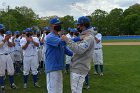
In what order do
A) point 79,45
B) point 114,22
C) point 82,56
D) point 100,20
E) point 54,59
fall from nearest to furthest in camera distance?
point 79,45, point 82,56, point 54,59, point 114,22, point 100,20

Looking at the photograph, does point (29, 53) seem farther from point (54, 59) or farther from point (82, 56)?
point (82, 56)

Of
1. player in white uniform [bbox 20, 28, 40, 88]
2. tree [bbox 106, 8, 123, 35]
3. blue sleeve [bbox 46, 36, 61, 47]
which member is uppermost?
tree [bbox 106, 8, 123, 35]

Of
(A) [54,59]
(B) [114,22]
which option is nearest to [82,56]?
(A) [54,59]

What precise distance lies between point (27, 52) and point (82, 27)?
5.31 m

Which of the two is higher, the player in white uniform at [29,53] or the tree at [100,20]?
the tree at [100,20]

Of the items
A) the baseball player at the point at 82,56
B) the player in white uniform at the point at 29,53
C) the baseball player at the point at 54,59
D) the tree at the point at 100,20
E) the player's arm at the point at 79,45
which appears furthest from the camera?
the tree at the point at 100,20

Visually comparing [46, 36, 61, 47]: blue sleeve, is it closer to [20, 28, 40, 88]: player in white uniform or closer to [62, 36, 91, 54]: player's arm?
[62, 36, 91, 54]: player's arm

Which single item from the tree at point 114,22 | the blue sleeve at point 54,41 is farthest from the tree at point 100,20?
the blue sleeve at point 54,41

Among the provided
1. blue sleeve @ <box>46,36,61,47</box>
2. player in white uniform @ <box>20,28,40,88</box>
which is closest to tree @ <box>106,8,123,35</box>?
player in white uniform @ <box>20,28,40,88</box>

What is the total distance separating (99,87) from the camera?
11883mm

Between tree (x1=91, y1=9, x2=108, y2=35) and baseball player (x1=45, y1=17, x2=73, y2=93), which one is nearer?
baseball player (x1=45, y1=17, x2=73, y2=93)

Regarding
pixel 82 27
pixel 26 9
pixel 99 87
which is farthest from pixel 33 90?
pixel 26 9

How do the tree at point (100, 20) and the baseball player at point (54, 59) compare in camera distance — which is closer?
the baseball player at point (54, 59)

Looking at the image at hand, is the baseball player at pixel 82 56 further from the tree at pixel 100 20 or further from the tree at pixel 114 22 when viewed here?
the tree at pixel 114 22
